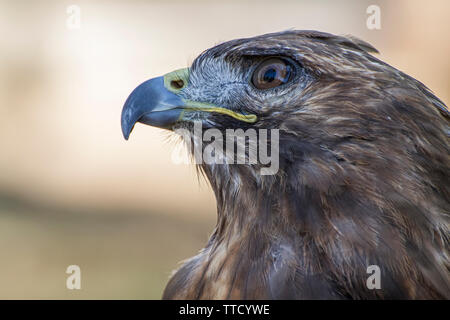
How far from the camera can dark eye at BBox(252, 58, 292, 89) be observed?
2.94 metres

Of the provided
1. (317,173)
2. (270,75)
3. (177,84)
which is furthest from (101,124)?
(317,173)

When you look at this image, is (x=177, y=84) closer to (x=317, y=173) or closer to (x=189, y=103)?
(x=189, y=103)

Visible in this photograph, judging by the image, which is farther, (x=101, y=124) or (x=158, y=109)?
(x=101, y=124)

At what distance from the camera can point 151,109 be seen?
3008 millimetres

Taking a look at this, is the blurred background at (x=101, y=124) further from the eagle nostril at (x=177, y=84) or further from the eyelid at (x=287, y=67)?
the eyelid at (x=287, y=67)

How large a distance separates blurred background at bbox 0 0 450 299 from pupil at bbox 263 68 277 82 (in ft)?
18.6

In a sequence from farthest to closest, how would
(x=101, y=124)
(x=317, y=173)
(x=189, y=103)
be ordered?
1. (x=101, y=124)
2. (x=189, y=103)
3. (x=317, y=173)

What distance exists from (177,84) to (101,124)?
6.73 metres

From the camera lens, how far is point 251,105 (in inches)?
117

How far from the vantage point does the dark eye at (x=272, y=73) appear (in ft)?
9.64

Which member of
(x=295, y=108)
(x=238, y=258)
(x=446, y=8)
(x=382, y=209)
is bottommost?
(x=238, y=258)
